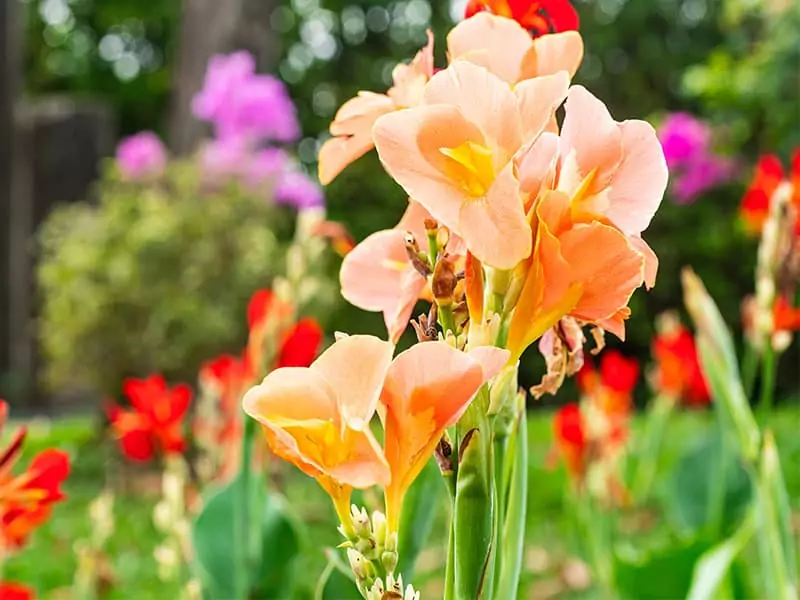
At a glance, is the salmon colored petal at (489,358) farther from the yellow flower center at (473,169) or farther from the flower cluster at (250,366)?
the flower cluster at (250,366)

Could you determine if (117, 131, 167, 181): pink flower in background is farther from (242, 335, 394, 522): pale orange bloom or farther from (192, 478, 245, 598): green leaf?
(242, 335, 394, 522): pale orange bloom

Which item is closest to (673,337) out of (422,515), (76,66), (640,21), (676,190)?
(422,515)

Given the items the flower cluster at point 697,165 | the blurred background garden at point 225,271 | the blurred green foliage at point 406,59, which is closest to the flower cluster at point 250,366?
the blurred background garden at point 225,271

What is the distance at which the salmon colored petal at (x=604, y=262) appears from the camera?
375 millimetres

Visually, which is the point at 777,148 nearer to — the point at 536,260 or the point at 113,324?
the point at 113,324

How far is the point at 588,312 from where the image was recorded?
389mm

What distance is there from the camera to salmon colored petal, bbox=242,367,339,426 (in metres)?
0.36

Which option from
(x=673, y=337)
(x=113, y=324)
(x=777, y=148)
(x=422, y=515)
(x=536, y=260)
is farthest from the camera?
(x=777, y=148)

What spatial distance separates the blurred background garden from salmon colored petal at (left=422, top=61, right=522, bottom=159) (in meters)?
0.29

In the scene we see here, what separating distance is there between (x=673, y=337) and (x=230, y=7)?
348 centimetres

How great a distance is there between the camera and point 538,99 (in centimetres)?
38

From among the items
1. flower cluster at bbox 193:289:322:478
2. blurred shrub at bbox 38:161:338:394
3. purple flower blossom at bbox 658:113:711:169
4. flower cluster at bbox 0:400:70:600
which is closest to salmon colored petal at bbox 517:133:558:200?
flower cluster at bbox 0:400:70:600

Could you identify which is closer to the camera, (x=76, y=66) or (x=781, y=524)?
(x=781, y=524)

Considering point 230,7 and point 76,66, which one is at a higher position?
point 230,7
